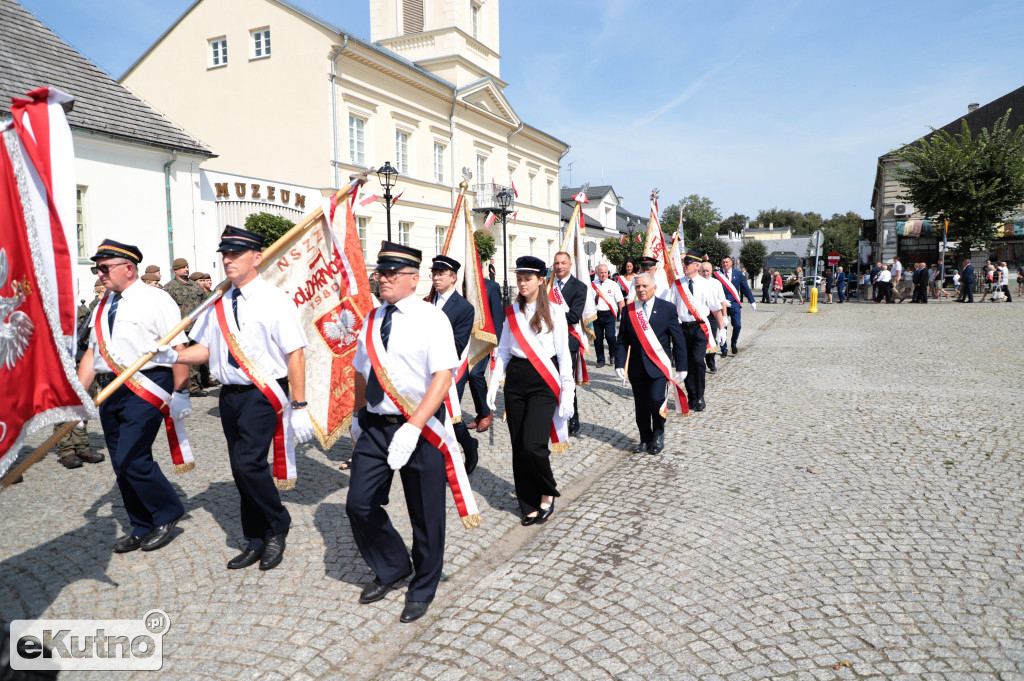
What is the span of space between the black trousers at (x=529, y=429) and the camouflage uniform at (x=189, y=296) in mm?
5981

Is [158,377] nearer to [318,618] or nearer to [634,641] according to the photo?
[318,618]

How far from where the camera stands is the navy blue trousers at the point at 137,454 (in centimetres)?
433

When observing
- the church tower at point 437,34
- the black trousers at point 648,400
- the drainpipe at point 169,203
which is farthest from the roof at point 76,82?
the church tower at point 437,34

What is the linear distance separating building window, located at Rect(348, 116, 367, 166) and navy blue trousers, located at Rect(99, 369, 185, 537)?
23846 mm

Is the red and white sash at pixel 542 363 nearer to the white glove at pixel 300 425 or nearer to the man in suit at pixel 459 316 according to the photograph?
the man in suit at pixel 459 316

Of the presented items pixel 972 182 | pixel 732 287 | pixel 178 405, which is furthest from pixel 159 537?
pixel 972 182

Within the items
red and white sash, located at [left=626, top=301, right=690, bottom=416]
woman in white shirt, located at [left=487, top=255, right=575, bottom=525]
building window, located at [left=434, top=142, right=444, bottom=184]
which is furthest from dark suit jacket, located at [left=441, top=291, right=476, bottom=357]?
building window, located at [left=434, top=142, right=444, bottom=184]

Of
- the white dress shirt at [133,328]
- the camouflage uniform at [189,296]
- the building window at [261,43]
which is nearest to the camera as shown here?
the white dress shirt at [133,328]

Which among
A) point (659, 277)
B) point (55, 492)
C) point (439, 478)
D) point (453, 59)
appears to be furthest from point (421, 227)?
point (439, 478)

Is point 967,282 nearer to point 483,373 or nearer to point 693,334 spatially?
point 693,334

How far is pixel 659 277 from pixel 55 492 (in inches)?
324

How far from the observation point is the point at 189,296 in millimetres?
9570

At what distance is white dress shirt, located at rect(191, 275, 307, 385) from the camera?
4.02 m

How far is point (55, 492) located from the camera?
5605mm
